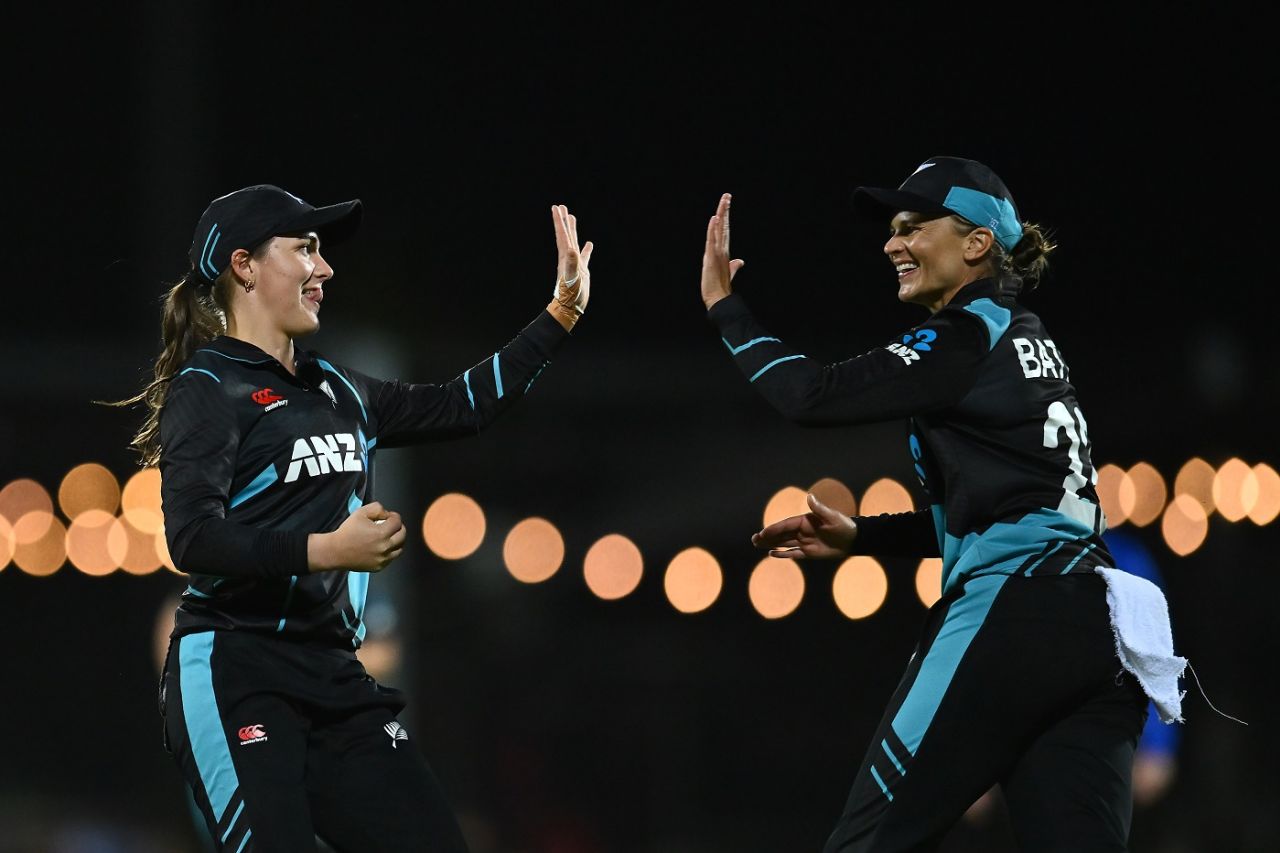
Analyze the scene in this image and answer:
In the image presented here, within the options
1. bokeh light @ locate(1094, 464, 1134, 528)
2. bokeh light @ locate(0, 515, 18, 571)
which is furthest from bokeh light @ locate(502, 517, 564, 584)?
bokeh light @ locate(0, 515, 18, 571)

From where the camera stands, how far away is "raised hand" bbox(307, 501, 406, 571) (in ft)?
11.6

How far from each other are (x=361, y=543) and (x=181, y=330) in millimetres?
1036

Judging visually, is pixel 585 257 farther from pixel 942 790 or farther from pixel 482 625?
pixel 482 625

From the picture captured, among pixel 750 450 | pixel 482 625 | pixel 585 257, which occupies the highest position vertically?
pixel 585 257

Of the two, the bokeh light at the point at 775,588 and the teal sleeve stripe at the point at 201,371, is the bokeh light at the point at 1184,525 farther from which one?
the teal sleeve stripe at the point at 201,371

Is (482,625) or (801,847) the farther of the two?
(482,625)

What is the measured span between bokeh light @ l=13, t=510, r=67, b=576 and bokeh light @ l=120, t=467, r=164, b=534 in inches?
129

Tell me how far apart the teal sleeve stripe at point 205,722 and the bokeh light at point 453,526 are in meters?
24.5

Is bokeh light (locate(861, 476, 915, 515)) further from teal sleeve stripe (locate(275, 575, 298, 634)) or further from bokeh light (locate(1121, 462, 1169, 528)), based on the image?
teal sleeve stripe (locate(275, 575, 298, 634))

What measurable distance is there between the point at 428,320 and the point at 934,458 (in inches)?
692

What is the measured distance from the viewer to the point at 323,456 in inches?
155

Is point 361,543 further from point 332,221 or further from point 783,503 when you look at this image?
point 783,503

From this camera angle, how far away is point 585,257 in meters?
4.88

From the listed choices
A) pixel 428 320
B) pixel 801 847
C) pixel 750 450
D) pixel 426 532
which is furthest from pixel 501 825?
pixel 426 532
